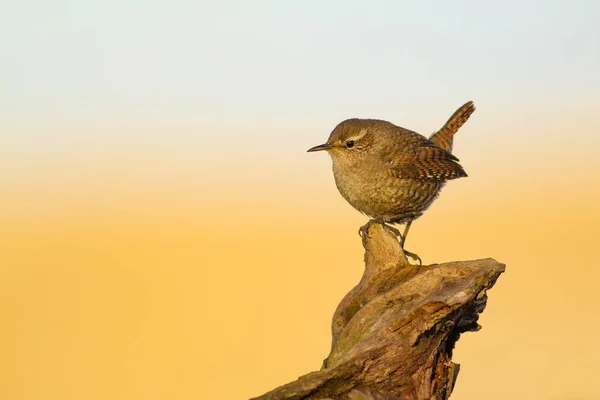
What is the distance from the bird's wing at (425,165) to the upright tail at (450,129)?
0.60m

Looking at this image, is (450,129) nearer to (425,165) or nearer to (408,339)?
(425,165)

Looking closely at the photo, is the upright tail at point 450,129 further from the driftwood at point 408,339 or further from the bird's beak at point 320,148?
the driftwood at point 408,339

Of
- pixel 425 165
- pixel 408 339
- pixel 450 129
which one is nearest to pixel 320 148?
pixel 425 165

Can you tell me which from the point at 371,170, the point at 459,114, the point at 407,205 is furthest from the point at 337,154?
the point at 459,114

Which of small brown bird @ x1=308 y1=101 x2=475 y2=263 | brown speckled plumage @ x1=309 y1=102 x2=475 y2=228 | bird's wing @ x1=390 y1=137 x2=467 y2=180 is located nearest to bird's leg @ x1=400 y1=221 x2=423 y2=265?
small brown bird @ x1=308 y1=101 x2=475 y2=263

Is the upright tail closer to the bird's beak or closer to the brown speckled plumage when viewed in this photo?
the brown speckled plumage

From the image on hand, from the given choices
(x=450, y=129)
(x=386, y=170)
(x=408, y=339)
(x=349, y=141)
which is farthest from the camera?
(x=450, y=129)

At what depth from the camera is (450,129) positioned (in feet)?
23.3

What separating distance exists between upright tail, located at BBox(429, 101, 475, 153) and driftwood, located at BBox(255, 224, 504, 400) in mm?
2755

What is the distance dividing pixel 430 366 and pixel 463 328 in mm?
430

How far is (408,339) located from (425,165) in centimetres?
253

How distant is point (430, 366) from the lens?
387 cm

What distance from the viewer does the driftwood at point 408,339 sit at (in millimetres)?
3619

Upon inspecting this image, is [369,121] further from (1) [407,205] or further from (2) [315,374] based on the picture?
(2) [315,374]
